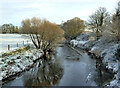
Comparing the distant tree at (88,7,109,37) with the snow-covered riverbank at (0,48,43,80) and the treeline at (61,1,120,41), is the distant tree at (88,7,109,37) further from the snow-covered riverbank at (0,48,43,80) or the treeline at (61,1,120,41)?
the snow-covered riverbank at (0,48,43,80)

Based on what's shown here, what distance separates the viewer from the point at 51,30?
21.4 meters

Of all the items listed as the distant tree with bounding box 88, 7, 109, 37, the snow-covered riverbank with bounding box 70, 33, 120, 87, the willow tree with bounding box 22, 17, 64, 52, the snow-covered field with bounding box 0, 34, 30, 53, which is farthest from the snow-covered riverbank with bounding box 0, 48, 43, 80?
the distant tree with bounding box 88, 7, 109, 37

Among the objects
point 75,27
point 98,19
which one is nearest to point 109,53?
point 98,19

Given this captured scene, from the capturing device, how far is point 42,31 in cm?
2116

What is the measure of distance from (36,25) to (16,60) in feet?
32.3

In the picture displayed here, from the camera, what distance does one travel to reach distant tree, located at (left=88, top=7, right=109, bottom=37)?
32875 millimetres

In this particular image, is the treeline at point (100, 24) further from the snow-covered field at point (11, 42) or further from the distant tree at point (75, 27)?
the snow-covered field at point (11, 42)

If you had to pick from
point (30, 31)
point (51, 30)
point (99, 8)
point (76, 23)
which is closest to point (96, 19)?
point (99, 8)

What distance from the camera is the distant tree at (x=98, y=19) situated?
3288 cm

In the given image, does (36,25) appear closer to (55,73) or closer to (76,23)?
(55,73)

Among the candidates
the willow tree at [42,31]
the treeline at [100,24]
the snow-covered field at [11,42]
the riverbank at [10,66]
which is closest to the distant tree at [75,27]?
the treeline at [100,24]

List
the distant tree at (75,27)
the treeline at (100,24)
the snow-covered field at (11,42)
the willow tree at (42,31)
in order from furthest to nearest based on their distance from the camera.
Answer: the distant tree at (75,27), the willow tree at (42,31), the treeline at (100,24), the snow-covered field at (11,42)

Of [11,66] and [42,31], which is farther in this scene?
[42,31]

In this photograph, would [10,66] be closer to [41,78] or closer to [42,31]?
[41,78]
